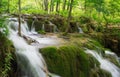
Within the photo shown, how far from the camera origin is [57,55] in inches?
417

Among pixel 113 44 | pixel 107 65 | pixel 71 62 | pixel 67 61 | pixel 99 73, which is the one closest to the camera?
pixel 67 61

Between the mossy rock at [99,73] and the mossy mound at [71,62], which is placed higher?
the mossy mound at [71,62]

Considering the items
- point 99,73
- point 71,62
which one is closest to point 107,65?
point 99,73

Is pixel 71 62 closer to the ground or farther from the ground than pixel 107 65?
farther from the ground

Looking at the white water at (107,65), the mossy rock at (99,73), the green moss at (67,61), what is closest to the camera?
the green moss at (67,61)

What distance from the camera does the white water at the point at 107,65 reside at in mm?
12717

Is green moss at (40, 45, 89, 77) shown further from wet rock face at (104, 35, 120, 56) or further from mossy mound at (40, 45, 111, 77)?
wet rock face at (104, 35, 120, 56)

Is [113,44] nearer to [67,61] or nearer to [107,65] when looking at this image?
[107,65]

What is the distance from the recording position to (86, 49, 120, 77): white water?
12717 millimetres

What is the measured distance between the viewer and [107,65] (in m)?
13.1

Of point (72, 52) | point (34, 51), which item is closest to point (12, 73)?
point (34, 51)

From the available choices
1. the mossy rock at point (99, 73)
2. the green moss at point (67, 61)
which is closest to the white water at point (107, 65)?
the mossy rock at point (99, 73)

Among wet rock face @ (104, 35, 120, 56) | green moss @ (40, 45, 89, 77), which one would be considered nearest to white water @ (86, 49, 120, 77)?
green moss @ (40, 45, 89, 77)

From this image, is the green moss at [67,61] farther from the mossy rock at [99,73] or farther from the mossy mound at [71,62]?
the mossy rock at [99,73]
